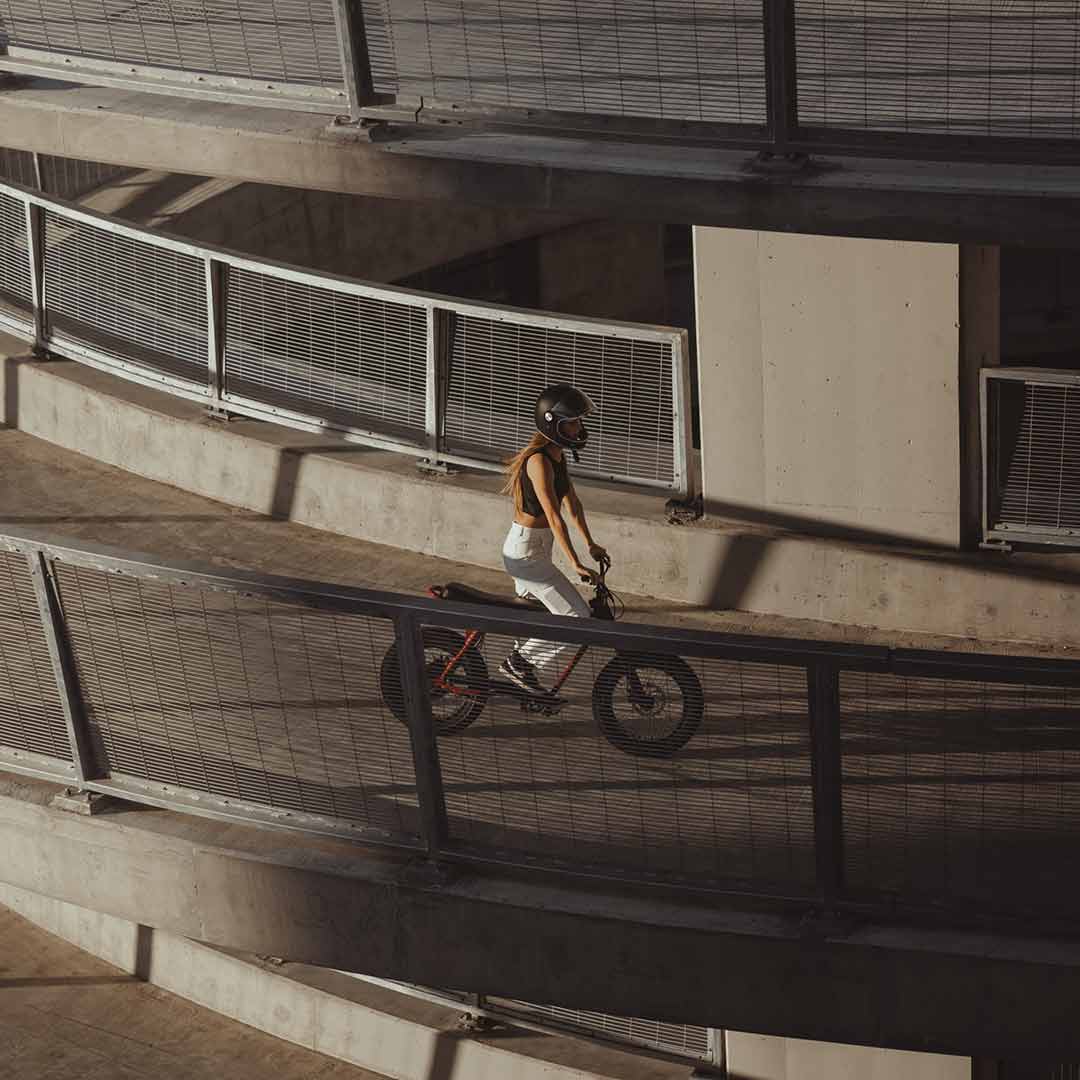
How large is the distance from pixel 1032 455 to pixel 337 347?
186 inches

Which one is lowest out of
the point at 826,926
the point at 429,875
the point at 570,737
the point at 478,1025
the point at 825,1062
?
the point at 478,1025

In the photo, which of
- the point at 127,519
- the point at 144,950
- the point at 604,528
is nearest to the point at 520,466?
the point at 604,528

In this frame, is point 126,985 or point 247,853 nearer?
point 247,853

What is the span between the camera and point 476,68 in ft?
37.0

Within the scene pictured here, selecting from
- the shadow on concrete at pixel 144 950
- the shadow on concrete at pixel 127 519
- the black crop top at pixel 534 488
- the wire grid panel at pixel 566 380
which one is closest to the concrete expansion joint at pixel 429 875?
the black crop top at pixel 534 488

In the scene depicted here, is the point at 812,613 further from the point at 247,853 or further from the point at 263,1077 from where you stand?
the point at 263,1077

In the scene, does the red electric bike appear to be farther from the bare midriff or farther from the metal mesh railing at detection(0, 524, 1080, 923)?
the bare midriff

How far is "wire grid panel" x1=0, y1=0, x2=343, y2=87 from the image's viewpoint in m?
11.7

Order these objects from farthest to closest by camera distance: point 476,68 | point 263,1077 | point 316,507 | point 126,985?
point 126,985, point 263,1077, point 316,507, point 476,68

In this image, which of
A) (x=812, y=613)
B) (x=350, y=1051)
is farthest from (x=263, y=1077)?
(x=812, y=613)

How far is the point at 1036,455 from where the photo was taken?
505 inches

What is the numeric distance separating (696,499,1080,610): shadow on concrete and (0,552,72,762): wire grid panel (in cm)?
407

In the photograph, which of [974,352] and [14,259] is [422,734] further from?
[14,259]

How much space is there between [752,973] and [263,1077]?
8.08 metres
